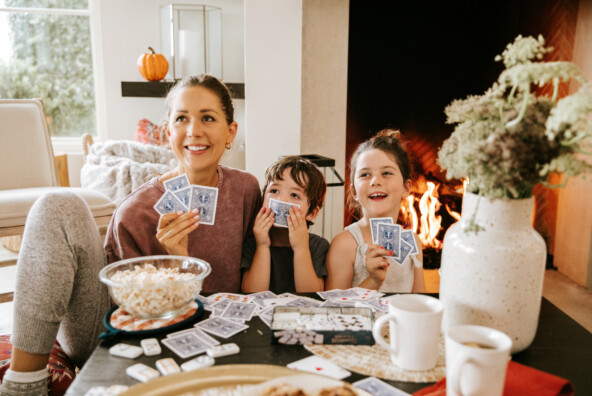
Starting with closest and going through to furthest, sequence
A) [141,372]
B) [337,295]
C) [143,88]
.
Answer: [141,372], [337,295], [143,88]

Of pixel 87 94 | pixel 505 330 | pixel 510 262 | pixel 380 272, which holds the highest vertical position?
pixel 87 94

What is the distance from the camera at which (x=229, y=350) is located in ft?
2.85

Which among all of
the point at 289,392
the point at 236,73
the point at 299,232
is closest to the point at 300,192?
the point at 299,232

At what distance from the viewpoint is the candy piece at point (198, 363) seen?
81 cm

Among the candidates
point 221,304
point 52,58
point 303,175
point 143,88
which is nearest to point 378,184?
point 303,175

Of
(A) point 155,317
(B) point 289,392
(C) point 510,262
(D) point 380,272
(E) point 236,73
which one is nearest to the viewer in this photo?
(B) point 289,392

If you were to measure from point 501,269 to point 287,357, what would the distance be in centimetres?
Answer: 41

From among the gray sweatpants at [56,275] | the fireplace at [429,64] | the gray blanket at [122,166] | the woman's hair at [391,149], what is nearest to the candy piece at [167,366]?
the gray sweatpants at [56,275]

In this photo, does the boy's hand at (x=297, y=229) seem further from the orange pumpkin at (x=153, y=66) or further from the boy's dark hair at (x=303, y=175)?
the orange pumpkin at (x=153, y=66)

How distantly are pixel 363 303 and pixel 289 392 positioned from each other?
47 cm

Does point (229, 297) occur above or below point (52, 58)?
below

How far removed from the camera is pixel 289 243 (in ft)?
5.48

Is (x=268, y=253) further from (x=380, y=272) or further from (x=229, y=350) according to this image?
(x=229, y=350)

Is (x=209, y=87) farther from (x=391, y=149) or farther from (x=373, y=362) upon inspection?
(x=373, y=362)
